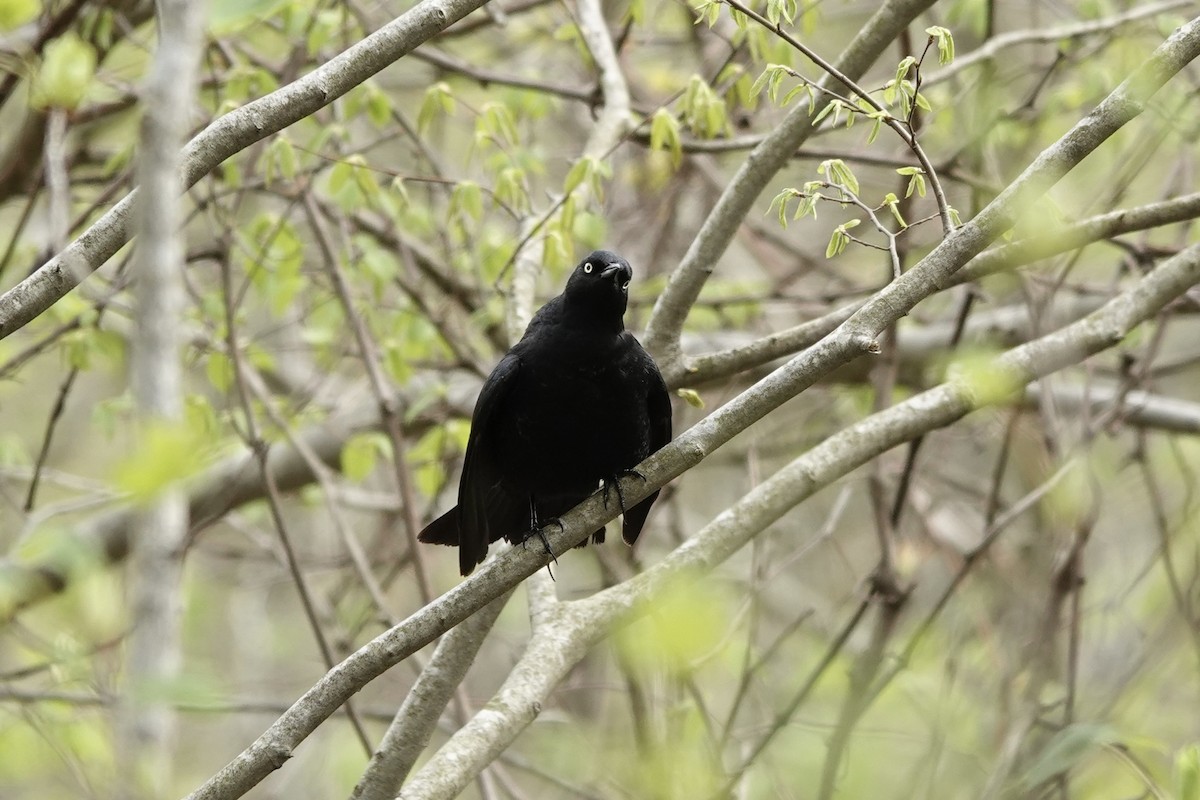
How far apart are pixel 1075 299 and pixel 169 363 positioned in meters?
5.55

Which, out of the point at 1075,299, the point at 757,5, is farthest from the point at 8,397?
the point at 1075,299

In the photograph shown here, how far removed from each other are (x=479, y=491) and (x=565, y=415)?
44cm

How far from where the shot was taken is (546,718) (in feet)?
20.6

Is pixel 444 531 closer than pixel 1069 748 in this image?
No

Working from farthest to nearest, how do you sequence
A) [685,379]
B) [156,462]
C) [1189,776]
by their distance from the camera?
[685,379], [1189,776], [156,462]

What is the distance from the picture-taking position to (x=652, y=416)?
174 inches

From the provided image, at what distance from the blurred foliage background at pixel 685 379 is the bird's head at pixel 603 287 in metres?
0.21

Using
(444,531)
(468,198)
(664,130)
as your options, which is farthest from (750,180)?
(444,531)

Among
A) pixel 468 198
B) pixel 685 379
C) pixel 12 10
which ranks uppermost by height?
pixel 12 10

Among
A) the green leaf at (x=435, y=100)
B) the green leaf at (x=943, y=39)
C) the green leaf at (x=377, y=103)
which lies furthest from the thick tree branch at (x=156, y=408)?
the green leaf at (x=377, y=103)

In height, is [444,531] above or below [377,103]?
below

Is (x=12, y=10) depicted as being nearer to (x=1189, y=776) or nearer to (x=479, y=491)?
(x=479, y=491)

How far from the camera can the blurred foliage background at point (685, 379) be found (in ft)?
Answer: 14.7

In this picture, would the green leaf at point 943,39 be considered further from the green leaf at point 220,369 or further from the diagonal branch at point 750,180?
the green leaf at point 220,369
